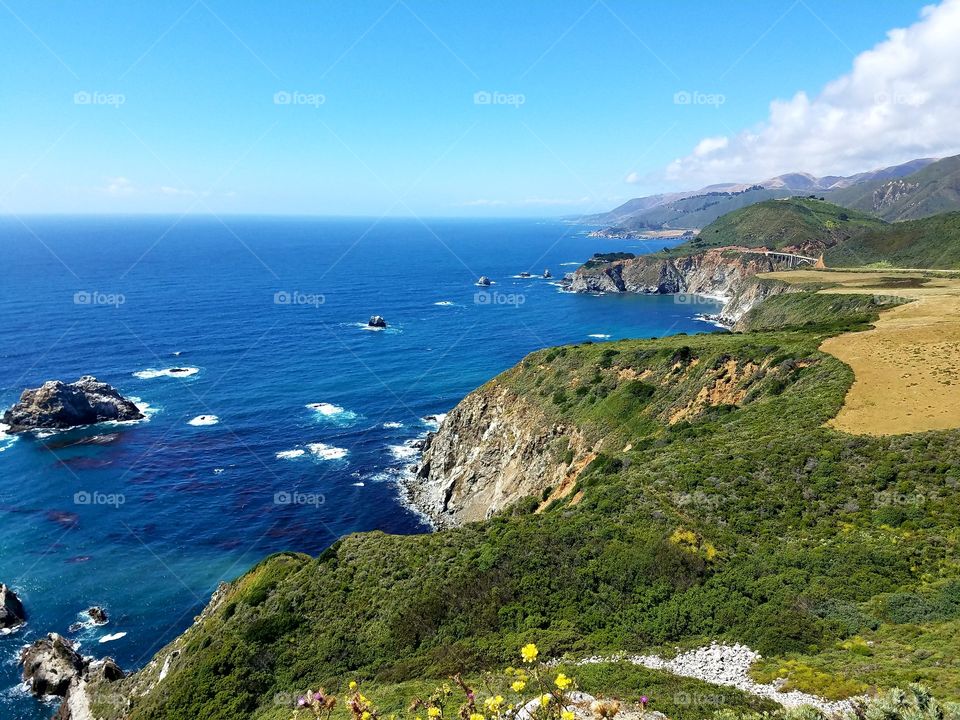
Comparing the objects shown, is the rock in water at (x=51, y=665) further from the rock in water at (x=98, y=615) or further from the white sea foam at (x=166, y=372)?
the white sea foam at (x=166, y=372)

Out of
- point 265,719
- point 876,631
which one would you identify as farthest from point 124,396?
point 876,631

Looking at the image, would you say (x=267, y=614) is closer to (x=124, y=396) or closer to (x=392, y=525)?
(x=392, y=525)

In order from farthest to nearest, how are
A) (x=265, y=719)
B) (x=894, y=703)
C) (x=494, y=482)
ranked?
(x=494, y=482)
(x=265, y=719)
(x=894, y=703)

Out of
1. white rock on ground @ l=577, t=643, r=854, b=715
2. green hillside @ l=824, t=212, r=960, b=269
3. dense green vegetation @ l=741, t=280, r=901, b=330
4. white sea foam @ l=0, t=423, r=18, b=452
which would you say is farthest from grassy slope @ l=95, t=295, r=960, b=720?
green hillside @ l=824, t=212, r=960, b=269

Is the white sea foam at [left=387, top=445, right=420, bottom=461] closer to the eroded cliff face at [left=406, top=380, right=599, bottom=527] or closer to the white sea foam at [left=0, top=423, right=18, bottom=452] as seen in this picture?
the eroded cliff face at [left=406, top=380, right=599, bottom=527]

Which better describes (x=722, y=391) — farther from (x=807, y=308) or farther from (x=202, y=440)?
(x=202, y=440)

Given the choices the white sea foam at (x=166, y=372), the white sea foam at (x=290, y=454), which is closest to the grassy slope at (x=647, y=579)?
the white sea foam at (x=290, y=454)
